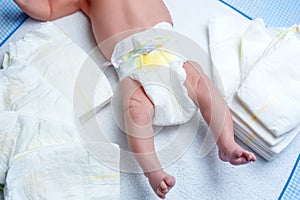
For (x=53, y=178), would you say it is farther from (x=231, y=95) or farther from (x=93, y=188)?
(x=231, y=95)

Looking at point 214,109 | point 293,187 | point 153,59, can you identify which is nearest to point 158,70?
point 153,59

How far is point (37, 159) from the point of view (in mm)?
757

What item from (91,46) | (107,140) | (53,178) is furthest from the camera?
(91,46)

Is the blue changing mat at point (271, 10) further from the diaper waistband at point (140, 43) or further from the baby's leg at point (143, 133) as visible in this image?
the baby's leg at point (143, 133)

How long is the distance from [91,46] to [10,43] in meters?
0.18

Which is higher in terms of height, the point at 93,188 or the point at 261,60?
the point at 261,60

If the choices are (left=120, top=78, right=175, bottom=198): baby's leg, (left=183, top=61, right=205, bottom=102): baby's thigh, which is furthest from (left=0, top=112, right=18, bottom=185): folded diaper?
(left=183, top=61, right=205, bottom=102): baby's thigh

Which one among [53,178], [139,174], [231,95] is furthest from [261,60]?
[53,178]

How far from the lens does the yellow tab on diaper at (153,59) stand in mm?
880

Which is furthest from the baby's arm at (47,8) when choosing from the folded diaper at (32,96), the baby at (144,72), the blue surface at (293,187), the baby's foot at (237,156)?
the blue surface at (293,187)

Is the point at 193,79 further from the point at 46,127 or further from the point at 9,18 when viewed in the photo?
the point at 9,18

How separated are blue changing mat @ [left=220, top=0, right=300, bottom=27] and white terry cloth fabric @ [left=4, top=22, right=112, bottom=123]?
0.40 metres

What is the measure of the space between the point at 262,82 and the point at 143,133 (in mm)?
270

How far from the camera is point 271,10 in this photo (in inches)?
42.2
